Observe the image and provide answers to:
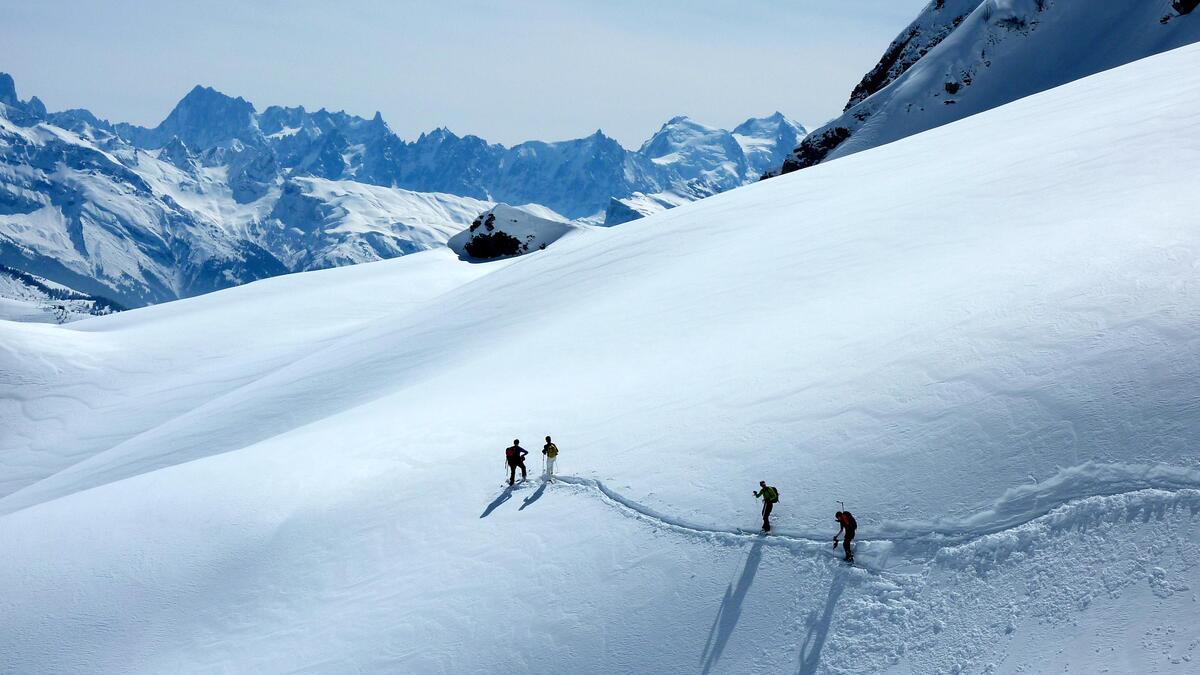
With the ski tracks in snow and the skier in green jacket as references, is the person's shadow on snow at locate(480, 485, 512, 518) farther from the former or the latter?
the ski tracks in snow

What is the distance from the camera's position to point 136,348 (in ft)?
191

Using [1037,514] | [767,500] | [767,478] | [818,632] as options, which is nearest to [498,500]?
[767,478]

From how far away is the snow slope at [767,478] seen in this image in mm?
14227

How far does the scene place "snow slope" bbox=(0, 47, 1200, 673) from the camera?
14.2m

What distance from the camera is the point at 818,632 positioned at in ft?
47.1

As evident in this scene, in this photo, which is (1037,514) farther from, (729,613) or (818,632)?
(729,613)

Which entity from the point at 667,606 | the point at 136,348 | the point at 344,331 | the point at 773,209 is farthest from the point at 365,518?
the point at 136,348

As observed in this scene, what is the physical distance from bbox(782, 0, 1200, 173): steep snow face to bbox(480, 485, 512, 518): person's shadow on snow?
10569 cm

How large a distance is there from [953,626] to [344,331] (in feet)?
161

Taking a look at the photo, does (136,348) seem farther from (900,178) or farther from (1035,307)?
(1035,307)

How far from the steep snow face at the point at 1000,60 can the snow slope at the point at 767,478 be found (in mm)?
86779

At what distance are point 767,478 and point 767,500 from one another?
164cm

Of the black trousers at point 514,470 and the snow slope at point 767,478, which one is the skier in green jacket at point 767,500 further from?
the black trousers at point 514,470

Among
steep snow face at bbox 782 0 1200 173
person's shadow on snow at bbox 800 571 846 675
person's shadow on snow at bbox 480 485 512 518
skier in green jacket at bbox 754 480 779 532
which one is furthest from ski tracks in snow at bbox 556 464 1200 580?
steep snow face at bbox 782 0 1200 173
